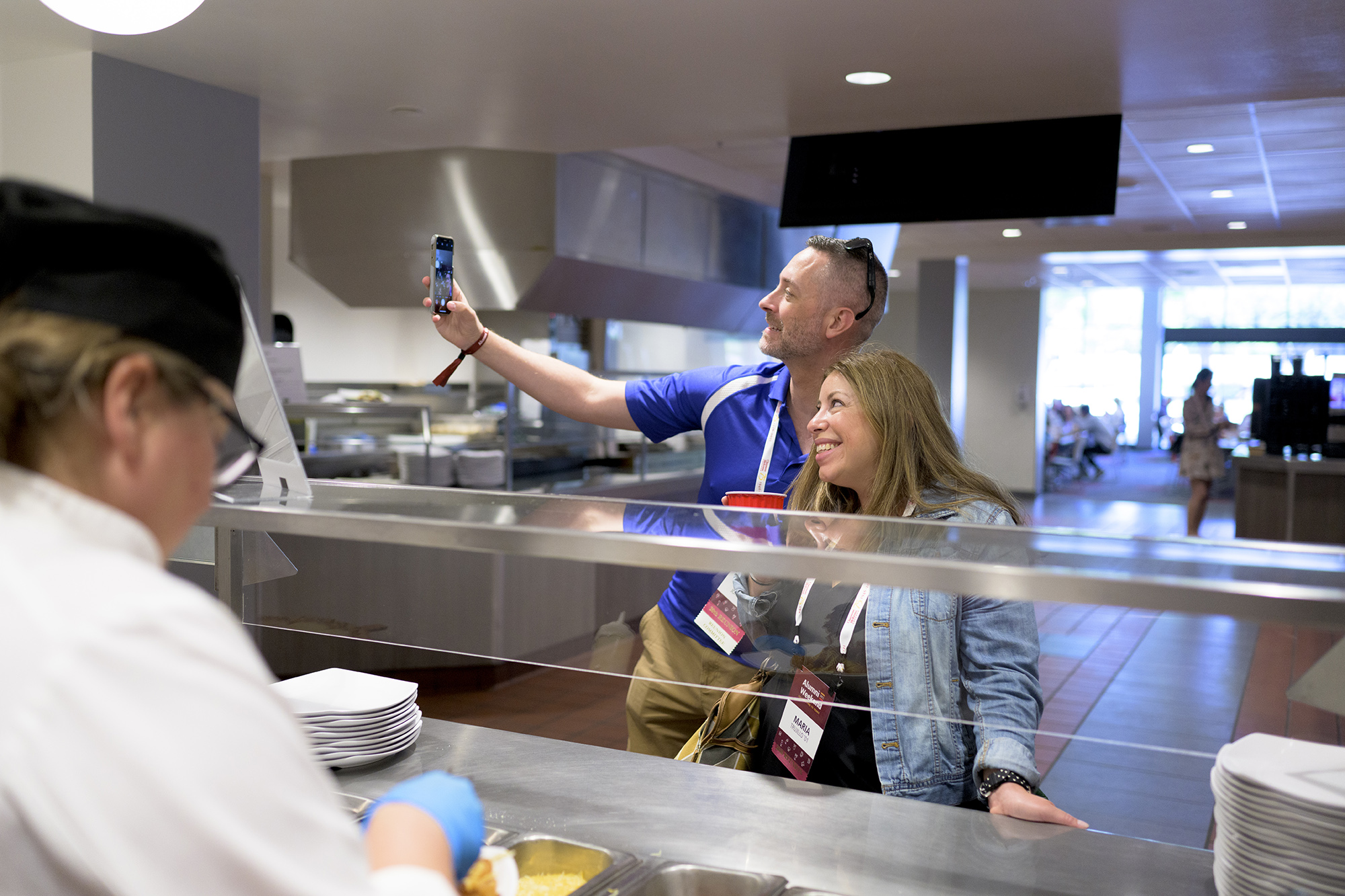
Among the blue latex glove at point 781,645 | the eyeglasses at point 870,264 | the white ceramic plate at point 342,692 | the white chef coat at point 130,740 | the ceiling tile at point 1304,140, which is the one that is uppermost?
the ceiling tile at point 1304,140

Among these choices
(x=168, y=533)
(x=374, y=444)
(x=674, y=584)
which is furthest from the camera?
(x=374, y=444)

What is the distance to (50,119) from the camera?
380 centimetres

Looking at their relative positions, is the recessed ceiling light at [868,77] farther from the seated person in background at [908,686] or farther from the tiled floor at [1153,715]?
the seated person in background at [908,686]

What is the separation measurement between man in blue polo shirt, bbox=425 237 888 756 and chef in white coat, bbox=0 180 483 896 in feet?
4.81

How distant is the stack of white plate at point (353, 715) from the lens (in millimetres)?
1489

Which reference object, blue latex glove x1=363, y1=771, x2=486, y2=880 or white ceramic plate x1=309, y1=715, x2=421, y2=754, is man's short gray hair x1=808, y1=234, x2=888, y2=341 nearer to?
white ceramic plate x1=309, y1=715, x2=421, y2=754

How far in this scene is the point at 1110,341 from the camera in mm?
19797

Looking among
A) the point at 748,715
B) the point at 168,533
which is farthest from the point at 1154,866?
the point at 168,533

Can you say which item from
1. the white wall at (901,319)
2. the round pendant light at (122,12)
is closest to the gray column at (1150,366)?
the white wall at (901,319)

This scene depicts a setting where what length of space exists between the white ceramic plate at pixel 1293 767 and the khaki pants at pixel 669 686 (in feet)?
2.09

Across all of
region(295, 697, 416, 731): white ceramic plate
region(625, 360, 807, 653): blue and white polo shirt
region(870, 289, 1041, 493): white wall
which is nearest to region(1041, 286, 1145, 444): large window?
region(870, 289, 1041, 493): white wall

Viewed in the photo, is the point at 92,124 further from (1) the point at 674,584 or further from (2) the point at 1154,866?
(2) the point at 1154,866

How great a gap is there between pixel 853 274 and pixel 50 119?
10.2 feet

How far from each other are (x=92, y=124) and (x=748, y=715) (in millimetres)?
3435
